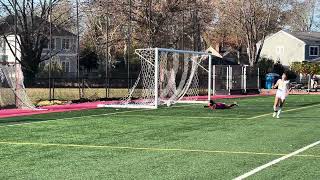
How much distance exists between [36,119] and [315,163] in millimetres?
11901

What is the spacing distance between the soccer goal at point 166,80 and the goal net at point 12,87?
13.0 feet

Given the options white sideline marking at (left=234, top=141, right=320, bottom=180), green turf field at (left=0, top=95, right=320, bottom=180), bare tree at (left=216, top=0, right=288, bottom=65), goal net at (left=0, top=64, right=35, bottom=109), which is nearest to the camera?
white sideline marking at (left=234, top=141, right=320, bottom=180)

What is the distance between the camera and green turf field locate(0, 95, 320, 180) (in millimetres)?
9156

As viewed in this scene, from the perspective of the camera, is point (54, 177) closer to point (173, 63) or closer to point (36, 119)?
point (36, 119)

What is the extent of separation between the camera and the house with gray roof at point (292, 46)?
75688 mm

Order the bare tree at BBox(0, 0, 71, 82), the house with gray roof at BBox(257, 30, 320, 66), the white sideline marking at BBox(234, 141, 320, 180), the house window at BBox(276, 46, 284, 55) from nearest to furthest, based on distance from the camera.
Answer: the white sideline marking at BBox(234, 141, 320, 180) → the bare tree at BBox(0, 0, 71, 82) → the house with gray roof at BBox(257, 30, 320, 66) → the house window at BBox(276, 46, 284, 55)

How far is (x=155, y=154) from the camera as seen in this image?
437 inches

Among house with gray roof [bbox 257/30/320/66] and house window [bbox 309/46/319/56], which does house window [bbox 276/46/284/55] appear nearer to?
house with gray roof [bbox 257/30/320/66]

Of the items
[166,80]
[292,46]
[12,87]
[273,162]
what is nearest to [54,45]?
[166,80]

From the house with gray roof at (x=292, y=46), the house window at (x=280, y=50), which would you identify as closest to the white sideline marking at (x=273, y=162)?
the house with gray roof at (x=292, y=46)

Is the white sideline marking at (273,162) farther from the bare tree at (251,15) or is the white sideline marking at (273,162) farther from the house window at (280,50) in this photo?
the house window at (280,50)

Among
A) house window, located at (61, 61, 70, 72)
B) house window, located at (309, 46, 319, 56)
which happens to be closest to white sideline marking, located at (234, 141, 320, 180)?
house window, located at (61, 61, 70, 72)

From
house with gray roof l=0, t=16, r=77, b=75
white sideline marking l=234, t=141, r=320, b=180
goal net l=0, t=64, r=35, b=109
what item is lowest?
white sideline marking l=234, t=141, r=320, b=180

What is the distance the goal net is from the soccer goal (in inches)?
156
